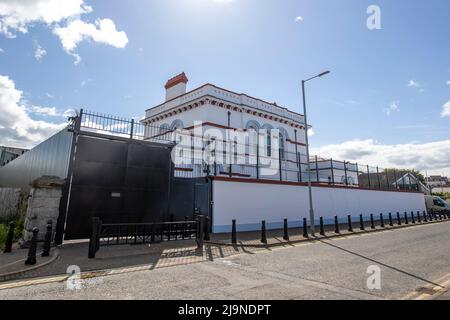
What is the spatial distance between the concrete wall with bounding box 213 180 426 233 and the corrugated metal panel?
6.45m

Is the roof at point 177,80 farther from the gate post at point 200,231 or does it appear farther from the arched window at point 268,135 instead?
the gate post at point 200,231

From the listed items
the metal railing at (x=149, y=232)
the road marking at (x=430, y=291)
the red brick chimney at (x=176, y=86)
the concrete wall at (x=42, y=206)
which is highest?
the red brick chimney at (x=176, y=86)

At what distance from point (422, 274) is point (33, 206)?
1126cm

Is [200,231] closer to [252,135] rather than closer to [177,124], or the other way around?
[252,135]

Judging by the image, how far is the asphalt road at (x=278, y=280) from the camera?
4430 mm

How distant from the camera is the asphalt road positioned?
4430 mm

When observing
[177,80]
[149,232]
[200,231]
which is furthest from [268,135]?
[149,232]

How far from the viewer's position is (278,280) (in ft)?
17.4

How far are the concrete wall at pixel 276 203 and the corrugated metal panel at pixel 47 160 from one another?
645 cm

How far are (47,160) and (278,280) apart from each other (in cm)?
1320

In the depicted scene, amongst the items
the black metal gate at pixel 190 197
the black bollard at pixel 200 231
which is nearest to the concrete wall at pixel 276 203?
the black metal gate at pixel 190 197

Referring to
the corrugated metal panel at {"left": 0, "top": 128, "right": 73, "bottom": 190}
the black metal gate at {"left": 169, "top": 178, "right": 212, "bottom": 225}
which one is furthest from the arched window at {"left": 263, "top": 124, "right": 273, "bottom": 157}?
the corrugated metal panel at {"left": 0, "top": 128, "right": 73, "bottom": 190}
